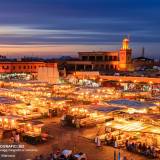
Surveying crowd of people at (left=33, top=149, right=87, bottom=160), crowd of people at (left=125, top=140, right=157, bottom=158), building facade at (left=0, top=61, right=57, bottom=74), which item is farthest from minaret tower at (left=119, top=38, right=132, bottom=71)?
crowd of people at (left=33, top=149, right=87, bottom=160)

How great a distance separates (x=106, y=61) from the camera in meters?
33.8

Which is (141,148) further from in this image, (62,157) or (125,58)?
(125,58)

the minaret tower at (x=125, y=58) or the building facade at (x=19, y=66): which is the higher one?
the minaret tower at (x=125, y=58)

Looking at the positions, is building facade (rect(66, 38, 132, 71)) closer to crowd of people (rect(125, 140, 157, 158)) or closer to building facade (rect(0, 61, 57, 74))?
building facade (rect(0, 61, 57, 74))

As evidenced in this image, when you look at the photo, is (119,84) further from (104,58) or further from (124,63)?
(104,58)

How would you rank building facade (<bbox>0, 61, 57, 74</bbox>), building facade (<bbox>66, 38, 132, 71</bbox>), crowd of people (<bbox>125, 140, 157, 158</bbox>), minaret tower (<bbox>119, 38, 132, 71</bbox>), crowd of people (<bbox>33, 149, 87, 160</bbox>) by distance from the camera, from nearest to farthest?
crowd of people (<bbox>33, 149, 87, 160</bbox>), crowd of people (<bbox>125, 140, 157, 158</bbox>), minaret tower (<bbox>119, 38, 132, 71</bbox>), building facade (<bbox>66, 38, 132, 71</bbox>), building facade (<bbox>0, 61, 57, 74</bbox>)

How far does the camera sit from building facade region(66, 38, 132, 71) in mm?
32562

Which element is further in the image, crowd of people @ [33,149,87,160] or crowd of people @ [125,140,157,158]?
crowd of people @ [125,140,157,158]

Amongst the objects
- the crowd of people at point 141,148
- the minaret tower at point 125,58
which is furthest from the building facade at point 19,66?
the crowd of people at point 141,148

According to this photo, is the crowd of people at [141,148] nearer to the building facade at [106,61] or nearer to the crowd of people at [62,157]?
the crowd of people at [62,157]

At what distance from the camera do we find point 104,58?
34969 millimetres

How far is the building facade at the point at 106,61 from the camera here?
32.6m

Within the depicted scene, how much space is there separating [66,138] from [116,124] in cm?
152

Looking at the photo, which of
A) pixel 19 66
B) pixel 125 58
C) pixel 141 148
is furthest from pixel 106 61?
pixel 141 148
